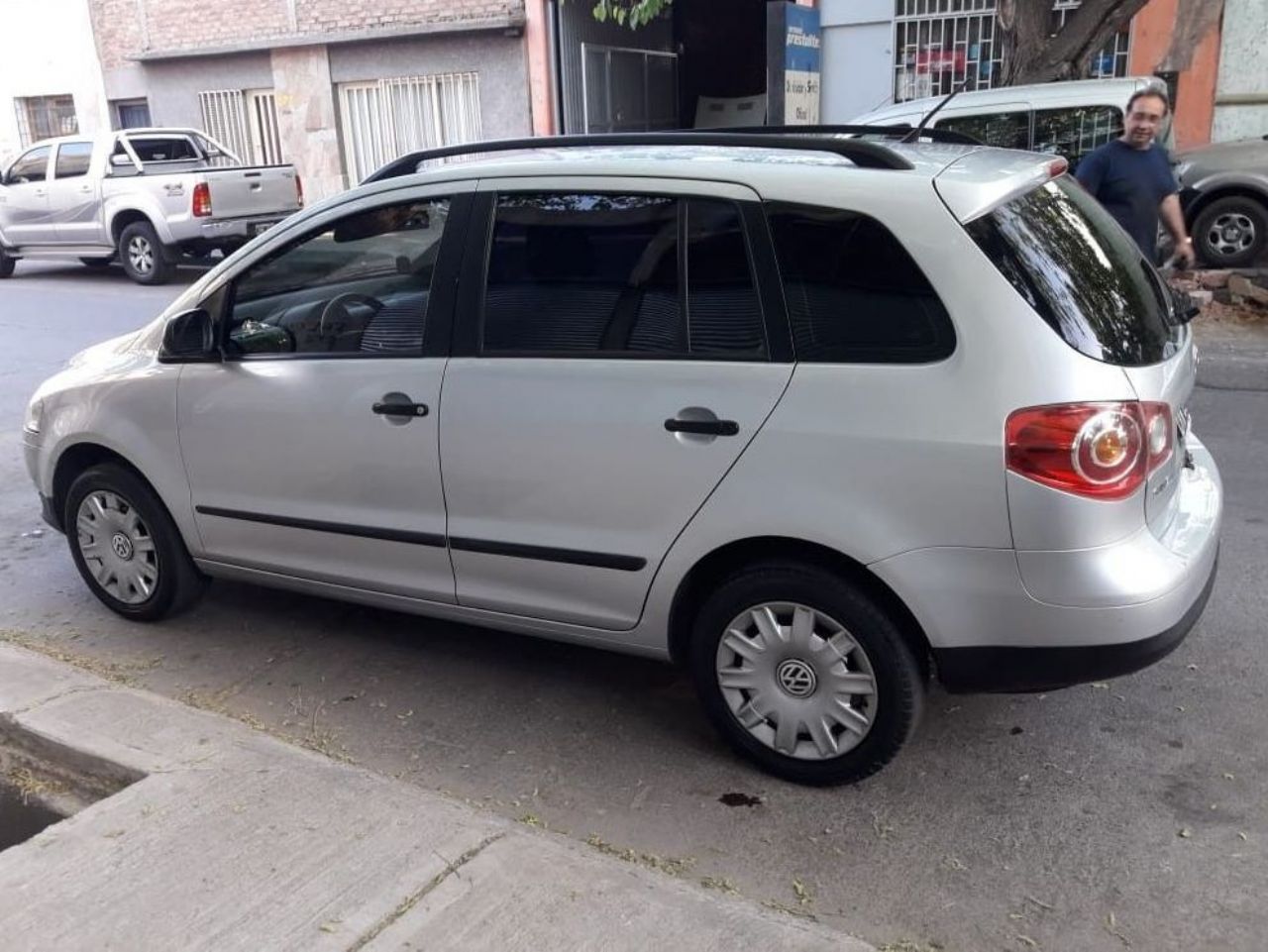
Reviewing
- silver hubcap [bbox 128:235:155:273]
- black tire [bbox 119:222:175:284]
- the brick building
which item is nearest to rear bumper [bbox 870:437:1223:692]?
black tire [bbox 119:222:175:284]

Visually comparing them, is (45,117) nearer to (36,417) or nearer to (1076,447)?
(36,417)

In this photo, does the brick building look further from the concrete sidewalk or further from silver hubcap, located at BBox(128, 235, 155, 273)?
the concrete sidewalk

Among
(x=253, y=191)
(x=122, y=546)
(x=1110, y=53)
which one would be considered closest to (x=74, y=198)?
(x=253, y=191)

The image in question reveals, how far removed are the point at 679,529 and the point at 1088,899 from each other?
1.39 metres

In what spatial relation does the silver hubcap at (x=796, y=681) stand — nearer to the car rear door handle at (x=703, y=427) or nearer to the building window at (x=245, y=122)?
the car rear door handle at (x=703, y=427)

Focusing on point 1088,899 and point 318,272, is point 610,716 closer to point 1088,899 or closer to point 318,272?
point 1088,899

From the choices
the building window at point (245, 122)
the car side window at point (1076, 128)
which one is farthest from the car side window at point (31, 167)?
the car side window at point (1076, 128)

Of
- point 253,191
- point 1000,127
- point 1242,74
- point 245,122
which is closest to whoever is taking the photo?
point 1000,127

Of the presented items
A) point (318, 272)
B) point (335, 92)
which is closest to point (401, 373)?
point (318, 272)

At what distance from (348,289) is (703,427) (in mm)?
1514

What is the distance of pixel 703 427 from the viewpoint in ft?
10.4

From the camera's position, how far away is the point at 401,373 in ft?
12.0

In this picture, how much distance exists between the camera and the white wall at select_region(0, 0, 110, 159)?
21328mm

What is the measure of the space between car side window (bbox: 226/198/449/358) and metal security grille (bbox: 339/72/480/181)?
1427cm
